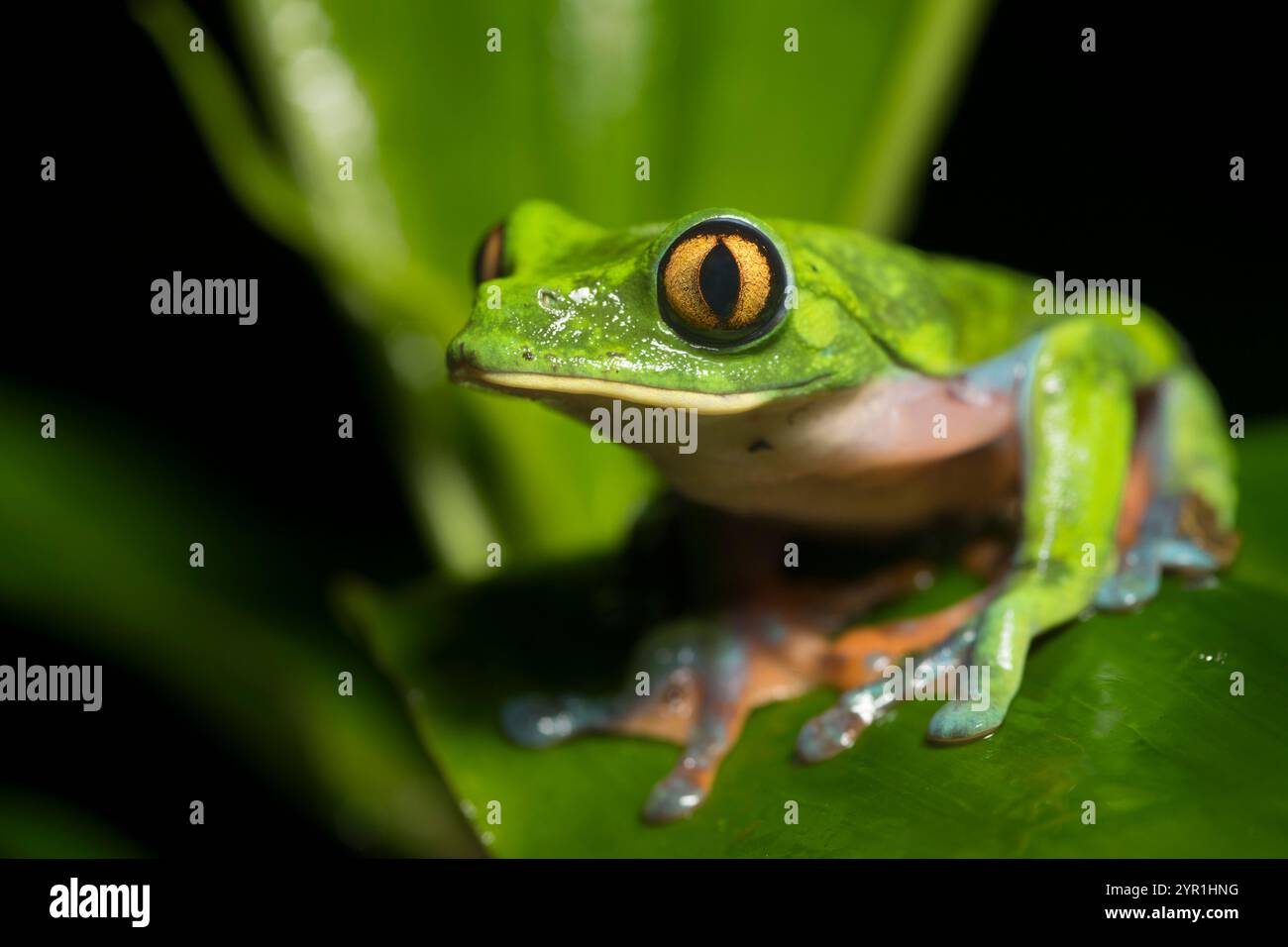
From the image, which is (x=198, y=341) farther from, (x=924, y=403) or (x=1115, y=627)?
(x=1115, y=627)

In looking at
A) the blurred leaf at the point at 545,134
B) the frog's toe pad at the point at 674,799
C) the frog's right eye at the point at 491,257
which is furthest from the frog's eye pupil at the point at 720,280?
the blurred leaf at the point at 545,134

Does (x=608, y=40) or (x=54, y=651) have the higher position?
(x=608, y=40)

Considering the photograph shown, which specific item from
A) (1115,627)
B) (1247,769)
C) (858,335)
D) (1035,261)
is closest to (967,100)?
(1035,261)

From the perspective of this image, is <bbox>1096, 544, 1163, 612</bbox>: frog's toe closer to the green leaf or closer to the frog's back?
the green leaf

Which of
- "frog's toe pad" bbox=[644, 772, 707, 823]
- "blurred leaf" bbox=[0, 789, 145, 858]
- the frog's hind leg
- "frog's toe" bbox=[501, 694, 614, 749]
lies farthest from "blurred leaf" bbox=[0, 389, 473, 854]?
the frog's hind leg

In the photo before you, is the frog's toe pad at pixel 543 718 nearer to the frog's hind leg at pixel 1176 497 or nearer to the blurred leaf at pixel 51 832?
the frog's hind leg at pixel 1176 497

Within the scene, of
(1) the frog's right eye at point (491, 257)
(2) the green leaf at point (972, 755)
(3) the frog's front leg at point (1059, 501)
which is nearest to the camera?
(2) the green leaf at point (972, 755)
